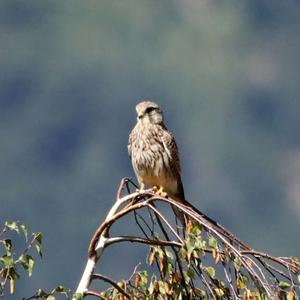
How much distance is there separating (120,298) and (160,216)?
57cm

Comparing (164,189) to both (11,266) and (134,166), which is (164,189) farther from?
(11,266)

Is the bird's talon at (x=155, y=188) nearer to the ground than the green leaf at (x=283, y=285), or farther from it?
farther from it

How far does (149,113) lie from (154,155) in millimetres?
Result: 418

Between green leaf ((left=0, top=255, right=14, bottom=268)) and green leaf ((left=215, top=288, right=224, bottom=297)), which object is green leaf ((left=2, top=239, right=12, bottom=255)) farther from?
green leaf ((left=215, top=288, right=224, bottom=297))

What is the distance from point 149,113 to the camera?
7.51 meters

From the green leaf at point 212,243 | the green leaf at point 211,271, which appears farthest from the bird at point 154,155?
the green leaf at point 212,243

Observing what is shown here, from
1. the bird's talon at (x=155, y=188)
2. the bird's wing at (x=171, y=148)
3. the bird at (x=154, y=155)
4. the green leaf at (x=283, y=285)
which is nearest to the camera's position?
the green leaf at (x=283, y=285)

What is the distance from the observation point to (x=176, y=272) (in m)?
5.01

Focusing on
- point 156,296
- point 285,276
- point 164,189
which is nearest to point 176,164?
point 164,189

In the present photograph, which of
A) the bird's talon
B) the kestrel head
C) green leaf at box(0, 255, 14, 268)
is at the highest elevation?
the kestrel head

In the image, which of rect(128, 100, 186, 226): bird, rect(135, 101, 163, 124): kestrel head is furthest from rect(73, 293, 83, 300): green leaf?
rect(135, 101, 163, 124): kestrel head

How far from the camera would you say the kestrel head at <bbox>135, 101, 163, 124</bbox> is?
24.5ft

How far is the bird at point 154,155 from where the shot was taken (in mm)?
7227

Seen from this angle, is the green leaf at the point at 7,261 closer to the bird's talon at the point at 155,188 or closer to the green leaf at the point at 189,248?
the green leaf at the point at 189,248
